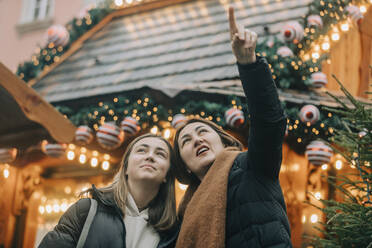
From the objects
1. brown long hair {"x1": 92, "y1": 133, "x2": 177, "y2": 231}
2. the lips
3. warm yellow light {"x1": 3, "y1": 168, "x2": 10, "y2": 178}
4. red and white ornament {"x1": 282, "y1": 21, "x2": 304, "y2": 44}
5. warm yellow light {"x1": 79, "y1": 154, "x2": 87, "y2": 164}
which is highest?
red and white ornament {"x1": 282, "y1": 21, "x2": 304, "y2": 44}

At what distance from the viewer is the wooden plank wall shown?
727 cm

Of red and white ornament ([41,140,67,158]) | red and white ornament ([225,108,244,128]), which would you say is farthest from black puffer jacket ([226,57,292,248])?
red and white ornament ([41,140,67,158])

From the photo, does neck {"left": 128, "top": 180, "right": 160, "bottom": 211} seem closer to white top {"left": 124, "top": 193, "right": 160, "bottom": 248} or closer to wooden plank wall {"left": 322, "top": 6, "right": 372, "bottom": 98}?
white top {"left": 124, "top": 193, "right": 160, "bottom": 248}

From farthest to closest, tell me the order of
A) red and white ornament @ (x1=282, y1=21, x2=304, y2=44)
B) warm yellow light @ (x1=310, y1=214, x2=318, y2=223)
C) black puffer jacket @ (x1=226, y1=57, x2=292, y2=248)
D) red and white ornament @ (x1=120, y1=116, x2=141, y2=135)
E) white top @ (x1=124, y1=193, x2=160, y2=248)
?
warm yellow light @ (x1=310, y1=214, x2=318, y2=223)
red and white ornament @ (x1=282, y1=21, x2=304, y2=44)
red and white ornament @ (x1=120, y1=116, x2=141, y2=135)
white top @ (x1=124, y1=193, x2=160, y2=248)
black puffer jacket @ (x1=226, y1=57, x2=292, y2=248)

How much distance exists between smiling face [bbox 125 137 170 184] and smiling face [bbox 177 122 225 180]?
0.16 meters

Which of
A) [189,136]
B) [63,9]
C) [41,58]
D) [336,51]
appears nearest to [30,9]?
[63,9]

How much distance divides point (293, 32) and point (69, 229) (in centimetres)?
444

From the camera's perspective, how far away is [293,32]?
6.31 m

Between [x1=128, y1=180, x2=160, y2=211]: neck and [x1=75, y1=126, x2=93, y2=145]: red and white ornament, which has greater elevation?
[x1=75, y1=126, x2=93, y2=145]: red and white ornament

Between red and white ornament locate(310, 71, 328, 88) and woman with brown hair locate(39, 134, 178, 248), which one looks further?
red and white ornament locate(310, 71, 328, 88)

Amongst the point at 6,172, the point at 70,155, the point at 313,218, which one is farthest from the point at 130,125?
the point at 313,218

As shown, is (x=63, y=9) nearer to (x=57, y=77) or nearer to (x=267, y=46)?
(x=57, y=77)

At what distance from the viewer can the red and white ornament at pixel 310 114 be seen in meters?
5.70

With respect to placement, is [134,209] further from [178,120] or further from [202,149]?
→ [178,120]
